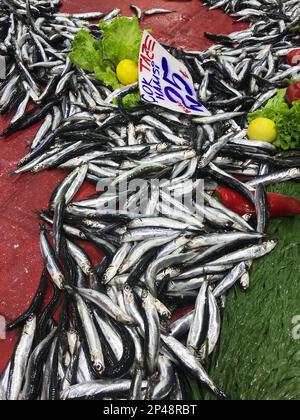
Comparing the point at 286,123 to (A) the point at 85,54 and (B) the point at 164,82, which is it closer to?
(B) the point at 164,82

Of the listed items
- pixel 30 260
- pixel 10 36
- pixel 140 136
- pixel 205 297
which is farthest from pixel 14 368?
pixel 10 36

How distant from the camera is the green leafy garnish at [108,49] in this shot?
442 cm

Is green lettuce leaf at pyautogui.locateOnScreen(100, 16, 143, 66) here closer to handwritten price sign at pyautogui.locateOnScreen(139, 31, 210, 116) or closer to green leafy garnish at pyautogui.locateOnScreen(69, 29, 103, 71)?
green leafy garnish at pyautogui.locateOnScreen(69, 29, 103, 71)

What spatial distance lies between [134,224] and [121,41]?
2106 millimetres

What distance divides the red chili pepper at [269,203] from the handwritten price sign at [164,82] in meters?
0.89

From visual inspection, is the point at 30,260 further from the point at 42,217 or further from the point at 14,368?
the point at 14,368

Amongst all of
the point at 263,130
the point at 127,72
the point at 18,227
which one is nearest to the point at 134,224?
the point at 18,227

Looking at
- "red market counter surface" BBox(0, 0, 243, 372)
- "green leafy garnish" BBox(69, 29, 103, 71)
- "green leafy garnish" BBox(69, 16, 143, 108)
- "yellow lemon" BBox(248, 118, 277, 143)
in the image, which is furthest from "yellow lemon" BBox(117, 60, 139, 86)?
"yellow lemon" BBox(248, 118, 277, 143)

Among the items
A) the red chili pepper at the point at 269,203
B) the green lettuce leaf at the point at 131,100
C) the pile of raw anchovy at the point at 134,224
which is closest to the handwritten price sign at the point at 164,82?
the pile of raw anchovy at the point at 134,224

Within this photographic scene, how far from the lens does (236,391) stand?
2377 millimetres

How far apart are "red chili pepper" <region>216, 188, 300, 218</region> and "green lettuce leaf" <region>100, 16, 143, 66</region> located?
1753 mm

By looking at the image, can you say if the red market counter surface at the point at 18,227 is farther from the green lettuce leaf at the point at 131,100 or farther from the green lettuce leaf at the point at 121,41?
the green lettuce leaf at the point at 121,41

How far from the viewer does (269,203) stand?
3.16 metres

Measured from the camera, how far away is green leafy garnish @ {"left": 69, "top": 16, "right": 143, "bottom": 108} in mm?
4418
